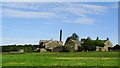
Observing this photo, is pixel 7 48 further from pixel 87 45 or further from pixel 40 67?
pixel 40 67

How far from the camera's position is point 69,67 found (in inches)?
783

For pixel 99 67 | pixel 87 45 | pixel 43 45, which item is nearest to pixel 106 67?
pixel 99 67

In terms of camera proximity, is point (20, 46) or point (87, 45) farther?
point (20, 46)

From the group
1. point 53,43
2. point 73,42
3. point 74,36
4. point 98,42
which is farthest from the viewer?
point 74,36

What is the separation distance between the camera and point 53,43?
12081 centimetres

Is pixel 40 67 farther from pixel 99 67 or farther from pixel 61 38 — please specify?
pixel 61 38

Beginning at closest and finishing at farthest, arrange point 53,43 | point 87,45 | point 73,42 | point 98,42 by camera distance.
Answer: point 87,45
point 98,42
point 73,42
point 53,43

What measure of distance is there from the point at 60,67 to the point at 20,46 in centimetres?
9460

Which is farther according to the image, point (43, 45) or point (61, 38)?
point (61, 38)

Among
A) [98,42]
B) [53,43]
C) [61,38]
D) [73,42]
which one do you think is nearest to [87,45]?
[98,42]

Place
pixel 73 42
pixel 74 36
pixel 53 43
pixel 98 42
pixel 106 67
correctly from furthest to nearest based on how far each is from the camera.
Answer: pixel 74 36 < pixel 53 43 < pixel 73 42 < pixel 98 42 < pixel 106 67

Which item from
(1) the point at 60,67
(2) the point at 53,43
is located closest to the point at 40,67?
(1) the point at 60,67

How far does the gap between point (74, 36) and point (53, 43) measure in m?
39.3

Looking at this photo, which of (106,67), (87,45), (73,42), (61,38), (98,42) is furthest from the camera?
(61,38)
